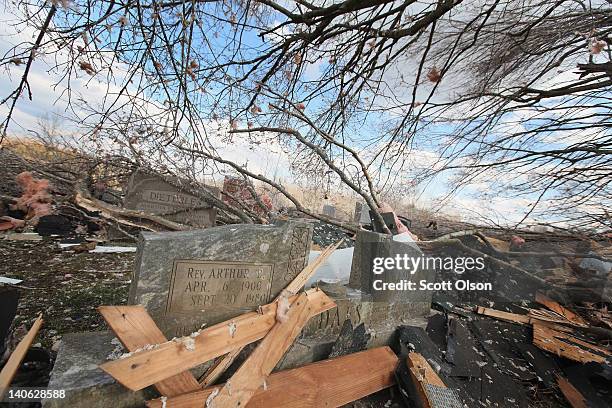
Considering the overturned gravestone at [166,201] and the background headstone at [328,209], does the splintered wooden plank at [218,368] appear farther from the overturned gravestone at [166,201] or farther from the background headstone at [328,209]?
the background headstone at [328,209]

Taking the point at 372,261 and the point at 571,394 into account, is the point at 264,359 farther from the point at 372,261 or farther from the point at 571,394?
the point at 571,394

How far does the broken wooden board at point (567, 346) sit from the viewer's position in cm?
356

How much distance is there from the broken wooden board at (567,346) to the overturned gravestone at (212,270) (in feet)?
11.7

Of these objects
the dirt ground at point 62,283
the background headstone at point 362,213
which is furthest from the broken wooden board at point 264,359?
the background headstone at point 362,213

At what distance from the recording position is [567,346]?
Result: 3730 millimetres

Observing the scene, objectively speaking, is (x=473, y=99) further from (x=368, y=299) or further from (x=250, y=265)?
(x=250, y=265)

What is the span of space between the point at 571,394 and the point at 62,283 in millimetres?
6138

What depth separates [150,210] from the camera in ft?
22.2

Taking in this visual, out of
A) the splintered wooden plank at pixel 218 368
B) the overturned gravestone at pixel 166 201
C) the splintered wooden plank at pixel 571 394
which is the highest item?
the overturned gravestone at pixel 166 201

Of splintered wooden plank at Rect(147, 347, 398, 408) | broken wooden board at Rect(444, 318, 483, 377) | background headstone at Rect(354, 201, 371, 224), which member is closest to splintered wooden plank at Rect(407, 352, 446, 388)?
splintered wooden plank at Rect(147, 347, 398, 408)

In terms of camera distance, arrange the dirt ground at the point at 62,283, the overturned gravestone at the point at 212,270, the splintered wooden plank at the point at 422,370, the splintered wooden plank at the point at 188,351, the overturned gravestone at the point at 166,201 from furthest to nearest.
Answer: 1. the overturned gravestone at the point at 166,201
2. the dirt ground at the point at 62,283
3. the splintered wooden plank at the point at 422,370
4. the overturned gravestone at the point at 212,270
5. the splintered wooden plank at the point at 188,351

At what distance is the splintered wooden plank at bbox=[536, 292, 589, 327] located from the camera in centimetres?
475

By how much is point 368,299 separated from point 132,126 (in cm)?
375

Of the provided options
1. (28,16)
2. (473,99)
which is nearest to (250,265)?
(28,16)
